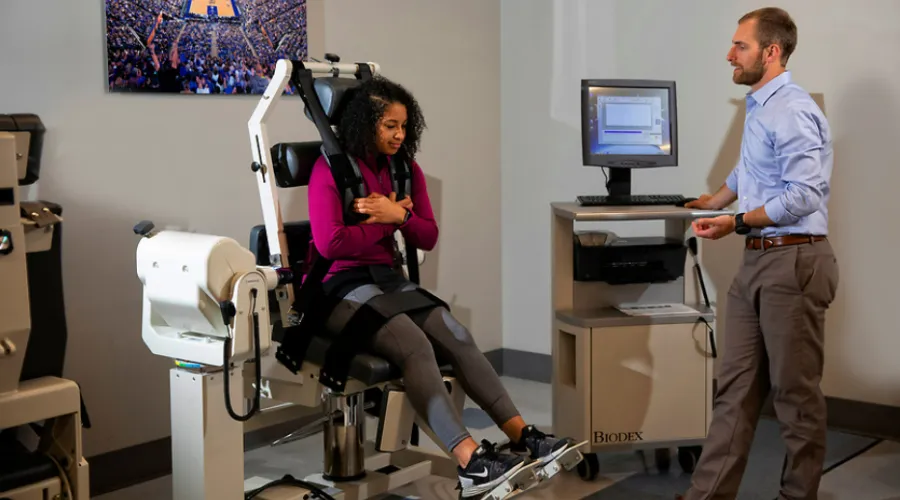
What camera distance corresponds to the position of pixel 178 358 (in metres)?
2.68

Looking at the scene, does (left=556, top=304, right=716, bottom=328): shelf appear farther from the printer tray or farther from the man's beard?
the man's beard

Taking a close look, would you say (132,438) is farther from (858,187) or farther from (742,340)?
(858,187)

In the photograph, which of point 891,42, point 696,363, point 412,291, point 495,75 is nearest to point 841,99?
point 891,42

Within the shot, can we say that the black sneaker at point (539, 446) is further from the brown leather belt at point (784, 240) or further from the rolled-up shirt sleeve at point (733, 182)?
the rolled-up shirt sleeve at point (733, 182)

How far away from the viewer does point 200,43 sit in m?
3.59

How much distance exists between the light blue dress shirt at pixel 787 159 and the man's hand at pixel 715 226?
109 mm

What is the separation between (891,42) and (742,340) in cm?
156

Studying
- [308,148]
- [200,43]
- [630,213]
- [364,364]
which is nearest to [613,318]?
[630,213]

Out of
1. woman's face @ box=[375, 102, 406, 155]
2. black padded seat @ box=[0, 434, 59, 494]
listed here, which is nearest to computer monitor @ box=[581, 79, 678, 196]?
woman's face @ box=[375, 102, 406, 155]

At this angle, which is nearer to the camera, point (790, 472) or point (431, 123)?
point (790, 472)

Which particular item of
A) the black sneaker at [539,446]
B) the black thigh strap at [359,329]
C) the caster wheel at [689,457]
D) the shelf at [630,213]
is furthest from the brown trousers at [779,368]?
the black thigh strap at [359,329]

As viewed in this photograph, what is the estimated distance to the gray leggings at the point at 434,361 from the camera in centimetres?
295

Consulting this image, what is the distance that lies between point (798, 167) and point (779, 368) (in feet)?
1.93

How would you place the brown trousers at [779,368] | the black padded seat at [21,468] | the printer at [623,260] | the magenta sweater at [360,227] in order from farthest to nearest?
the printer at [623,260]
the magenta sweater at [360,227]
the brown trousers at [779,368]
the black padded seat at [21,468]
